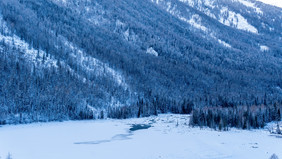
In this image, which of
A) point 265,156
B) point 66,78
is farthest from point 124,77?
point 265,156

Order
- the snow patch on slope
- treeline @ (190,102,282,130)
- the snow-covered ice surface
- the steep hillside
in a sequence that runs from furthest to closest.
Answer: the snow patch on slope
the steep hillside
treeline @ (190,102,282,130)
the snow-covered ice surface

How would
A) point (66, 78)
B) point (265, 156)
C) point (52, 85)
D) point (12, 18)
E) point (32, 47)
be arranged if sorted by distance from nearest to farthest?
A: point (265, 156) → point (52, 85) → point (66, 78) → point (32, 47) → point (12, 18)

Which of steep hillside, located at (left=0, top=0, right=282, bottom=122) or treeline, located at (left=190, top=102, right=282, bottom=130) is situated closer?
treeline, located at (left=190, top=102, right=282, bottom=130)

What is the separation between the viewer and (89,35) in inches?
7795

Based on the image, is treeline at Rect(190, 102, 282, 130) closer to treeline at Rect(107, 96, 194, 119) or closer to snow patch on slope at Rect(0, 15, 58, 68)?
treeline at Rect(107, 96, 194, 119)

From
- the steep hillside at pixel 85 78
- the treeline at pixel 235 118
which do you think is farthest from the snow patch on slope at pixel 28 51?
the treeline at pixel 235 118

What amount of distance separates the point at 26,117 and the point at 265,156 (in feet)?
221

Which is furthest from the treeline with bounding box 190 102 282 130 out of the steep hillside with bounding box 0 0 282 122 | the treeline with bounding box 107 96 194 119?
the steep hillside with bounding box 0 0 282 122

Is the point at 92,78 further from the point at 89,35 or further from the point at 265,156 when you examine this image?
the point at 265,156

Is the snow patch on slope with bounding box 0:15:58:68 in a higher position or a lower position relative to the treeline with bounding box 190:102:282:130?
higher

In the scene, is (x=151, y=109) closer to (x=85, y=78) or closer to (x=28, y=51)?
(x=85, y=78)

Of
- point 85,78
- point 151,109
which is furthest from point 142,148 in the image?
point 85,78

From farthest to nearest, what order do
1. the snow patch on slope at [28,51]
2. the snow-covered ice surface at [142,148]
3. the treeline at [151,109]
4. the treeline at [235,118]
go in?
1. the snow patch on slope at [28,51]
2. the treeline at [151,109]
3. the treeline at [235,118]
4. the snow-covered ice surface at [142,148]

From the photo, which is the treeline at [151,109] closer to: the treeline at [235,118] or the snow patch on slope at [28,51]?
the treeline at [235,118]
